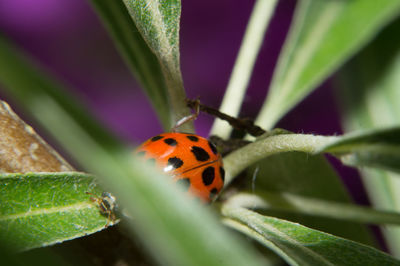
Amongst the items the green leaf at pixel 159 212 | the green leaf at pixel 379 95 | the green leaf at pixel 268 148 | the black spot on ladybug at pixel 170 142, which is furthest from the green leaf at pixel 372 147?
the green leaf at pixel 379 95

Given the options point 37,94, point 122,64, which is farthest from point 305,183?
point 122,64

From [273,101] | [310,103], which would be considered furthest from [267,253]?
[310,103]

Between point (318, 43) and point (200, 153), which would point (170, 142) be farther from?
point (318, 43)

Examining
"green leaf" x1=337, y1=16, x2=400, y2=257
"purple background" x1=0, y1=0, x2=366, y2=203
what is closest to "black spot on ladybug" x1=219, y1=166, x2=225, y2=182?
"green leaf" x1=337, y1=16, x2=400, y2=257

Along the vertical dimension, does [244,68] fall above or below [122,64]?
below

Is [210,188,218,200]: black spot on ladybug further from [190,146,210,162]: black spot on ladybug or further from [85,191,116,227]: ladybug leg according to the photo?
[85,191,116,227]: ladybug leg
